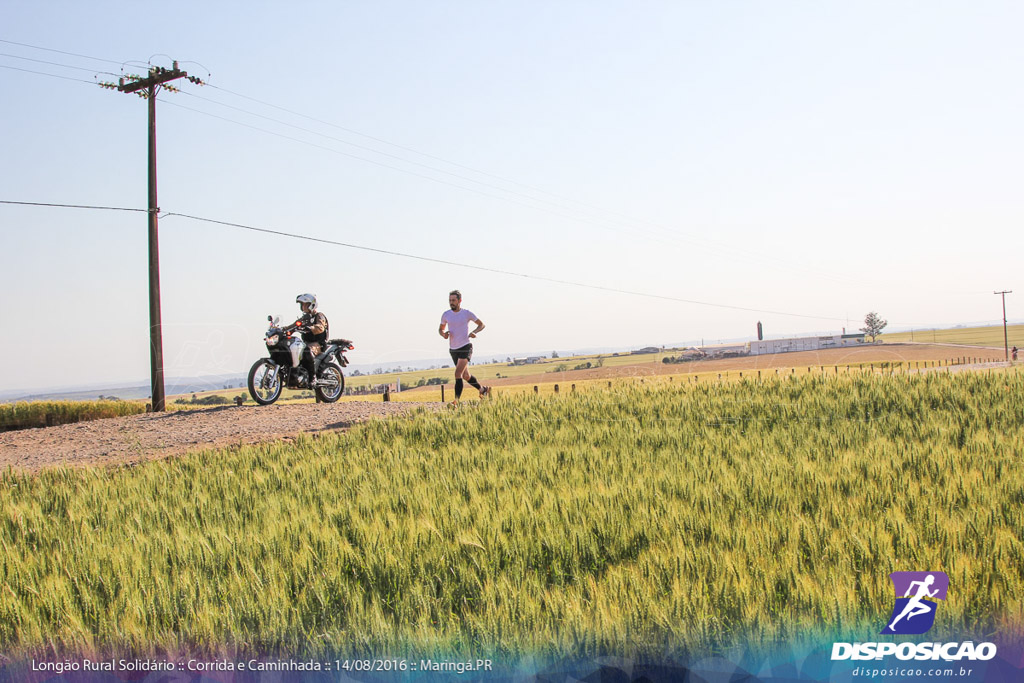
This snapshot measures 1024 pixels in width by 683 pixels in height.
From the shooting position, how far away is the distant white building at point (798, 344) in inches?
4828

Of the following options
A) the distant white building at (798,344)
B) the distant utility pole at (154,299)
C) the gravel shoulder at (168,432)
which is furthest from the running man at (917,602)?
the distant white building at (798,344)

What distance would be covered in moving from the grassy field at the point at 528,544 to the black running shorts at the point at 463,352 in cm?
591

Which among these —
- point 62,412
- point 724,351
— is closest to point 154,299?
point 62,412

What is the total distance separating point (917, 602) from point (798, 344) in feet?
444

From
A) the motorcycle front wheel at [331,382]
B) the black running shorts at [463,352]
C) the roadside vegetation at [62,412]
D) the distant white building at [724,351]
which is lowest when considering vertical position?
the roadside vegetation at [62,412]

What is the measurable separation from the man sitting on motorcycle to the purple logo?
1304 centimetres

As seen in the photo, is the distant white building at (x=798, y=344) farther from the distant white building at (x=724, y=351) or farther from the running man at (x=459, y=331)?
the running man at (x=459, y=331)

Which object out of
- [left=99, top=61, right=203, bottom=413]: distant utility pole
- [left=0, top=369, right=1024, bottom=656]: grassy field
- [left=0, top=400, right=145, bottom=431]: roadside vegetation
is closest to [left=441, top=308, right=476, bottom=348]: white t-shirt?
[left=0, top=369, right=1024, bottom=656]: grassy field

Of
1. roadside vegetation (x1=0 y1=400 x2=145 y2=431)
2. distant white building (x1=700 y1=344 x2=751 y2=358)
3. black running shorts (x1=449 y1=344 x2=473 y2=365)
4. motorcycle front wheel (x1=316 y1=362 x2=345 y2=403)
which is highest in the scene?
distant white building (x1=700 y1=344 x2=751 y2=358)

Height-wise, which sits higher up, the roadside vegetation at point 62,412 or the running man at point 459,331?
the running man at point 459,331

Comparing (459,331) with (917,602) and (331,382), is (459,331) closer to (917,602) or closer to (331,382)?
(331,382)

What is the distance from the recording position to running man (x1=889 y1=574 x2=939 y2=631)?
9.53 ft

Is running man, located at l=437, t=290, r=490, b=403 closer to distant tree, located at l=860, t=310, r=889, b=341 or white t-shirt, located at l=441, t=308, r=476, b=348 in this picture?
white t-shirt, located at l=441, t=308, r=476, b=348

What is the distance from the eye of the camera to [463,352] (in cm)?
1402
